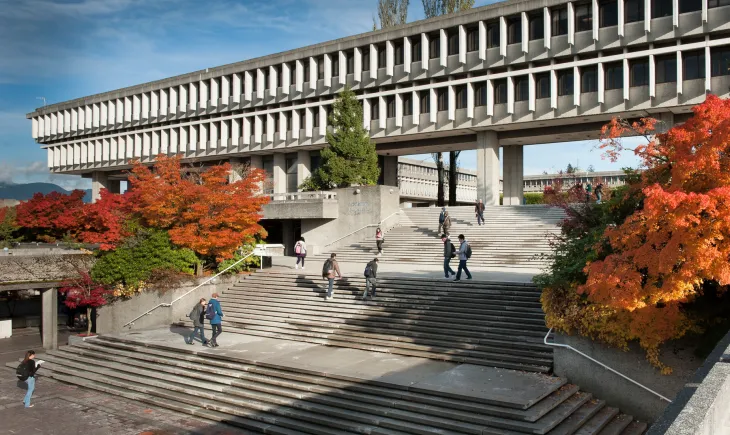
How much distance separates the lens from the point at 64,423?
14125mm

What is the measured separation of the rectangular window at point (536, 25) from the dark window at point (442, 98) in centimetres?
666

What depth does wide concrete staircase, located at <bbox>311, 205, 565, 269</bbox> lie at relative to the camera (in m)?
26.1

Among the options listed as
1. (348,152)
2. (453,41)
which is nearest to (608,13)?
(453,41)

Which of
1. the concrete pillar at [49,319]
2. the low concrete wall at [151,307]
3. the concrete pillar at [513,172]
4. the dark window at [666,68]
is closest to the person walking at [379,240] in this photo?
the low concrete wall at [151,307]

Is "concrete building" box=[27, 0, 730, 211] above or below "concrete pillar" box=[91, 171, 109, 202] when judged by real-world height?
above

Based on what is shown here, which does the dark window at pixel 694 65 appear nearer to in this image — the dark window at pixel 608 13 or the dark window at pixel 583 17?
the dark window at pixel 608 13

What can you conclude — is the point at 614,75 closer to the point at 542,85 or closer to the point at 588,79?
A: the point at 588,79

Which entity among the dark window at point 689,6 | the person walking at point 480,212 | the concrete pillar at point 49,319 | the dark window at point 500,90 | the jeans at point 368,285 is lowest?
the concrete pillar at point 49,319

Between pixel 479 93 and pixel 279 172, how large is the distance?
63.1 ft

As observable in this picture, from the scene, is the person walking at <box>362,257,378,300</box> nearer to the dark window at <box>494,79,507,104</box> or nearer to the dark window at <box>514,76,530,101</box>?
the dark window at <box>514,76,530,101</box>

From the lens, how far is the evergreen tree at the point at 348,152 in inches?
1468

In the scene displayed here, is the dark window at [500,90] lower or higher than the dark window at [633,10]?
lower

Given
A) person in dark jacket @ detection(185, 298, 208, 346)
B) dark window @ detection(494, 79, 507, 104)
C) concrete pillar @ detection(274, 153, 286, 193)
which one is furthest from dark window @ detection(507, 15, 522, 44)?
person in dark jacket @ detection(185, 298, 208, 346)

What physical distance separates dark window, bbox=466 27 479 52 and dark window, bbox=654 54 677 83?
11.4 meters
